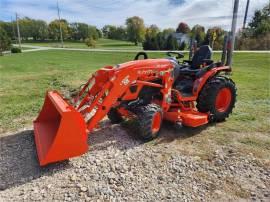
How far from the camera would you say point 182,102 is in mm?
4898

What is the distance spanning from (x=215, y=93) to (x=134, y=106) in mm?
1615

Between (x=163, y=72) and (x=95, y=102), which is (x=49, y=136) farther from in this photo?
(x=163, y=72)

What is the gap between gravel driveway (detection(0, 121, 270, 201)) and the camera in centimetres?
304

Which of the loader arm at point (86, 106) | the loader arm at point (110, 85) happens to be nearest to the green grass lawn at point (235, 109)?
the loader arm at point (86, 106)

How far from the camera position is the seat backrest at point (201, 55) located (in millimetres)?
5316

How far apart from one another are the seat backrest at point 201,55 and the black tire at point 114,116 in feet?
6.00

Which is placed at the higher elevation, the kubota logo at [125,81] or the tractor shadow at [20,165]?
the kubota logo at [125,81]

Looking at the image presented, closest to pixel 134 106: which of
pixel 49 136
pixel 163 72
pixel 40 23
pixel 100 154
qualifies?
pixel 163 72

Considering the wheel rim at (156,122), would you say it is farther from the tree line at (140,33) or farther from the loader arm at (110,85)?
the tree line at (140,33)

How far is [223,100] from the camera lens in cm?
538

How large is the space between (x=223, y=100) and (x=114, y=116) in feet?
7.36

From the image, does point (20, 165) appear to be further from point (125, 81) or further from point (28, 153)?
point (125, 81)

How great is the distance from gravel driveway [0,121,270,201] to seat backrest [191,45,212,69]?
190 cm

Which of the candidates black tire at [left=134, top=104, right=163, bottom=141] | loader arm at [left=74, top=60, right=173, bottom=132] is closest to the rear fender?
loader arm at [left=74, top=60, right=173, bottom=132]
